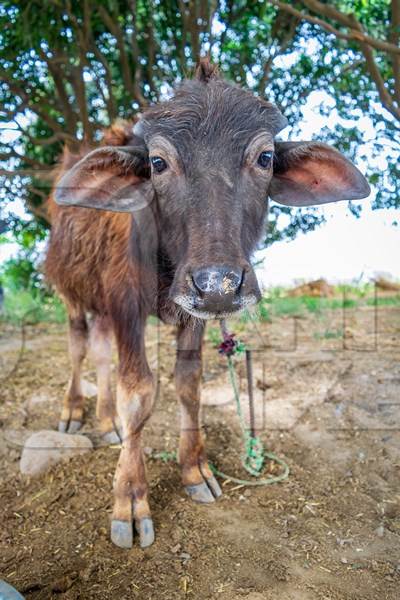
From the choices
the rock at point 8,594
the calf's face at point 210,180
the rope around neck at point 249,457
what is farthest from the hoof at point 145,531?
the calf's face at point 210,180

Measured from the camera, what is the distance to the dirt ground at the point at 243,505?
2516mm

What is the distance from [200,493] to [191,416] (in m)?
0.51

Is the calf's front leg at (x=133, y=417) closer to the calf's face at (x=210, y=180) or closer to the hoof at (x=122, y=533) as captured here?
the hoof at (x=122, y=533)

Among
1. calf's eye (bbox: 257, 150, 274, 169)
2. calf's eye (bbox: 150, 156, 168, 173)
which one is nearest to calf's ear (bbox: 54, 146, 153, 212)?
calf's eye (bbox: 150, 156, 168, 173)

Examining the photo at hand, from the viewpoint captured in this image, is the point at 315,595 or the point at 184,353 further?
the point at 184,353

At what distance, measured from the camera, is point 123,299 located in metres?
3.19

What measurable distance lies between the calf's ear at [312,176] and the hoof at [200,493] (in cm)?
185

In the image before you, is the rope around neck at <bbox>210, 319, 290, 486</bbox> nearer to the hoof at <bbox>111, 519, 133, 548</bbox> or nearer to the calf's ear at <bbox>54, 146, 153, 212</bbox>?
the hoof at <bbox>111, 519, 133, 548</bbox>

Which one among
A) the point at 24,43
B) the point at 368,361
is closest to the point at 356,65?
the point at 368,361

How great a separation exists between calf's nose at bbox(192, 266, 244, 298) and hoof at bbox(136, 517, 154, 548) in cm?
146

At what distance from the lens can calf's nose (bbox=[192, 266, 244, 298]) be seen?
2.17 meters

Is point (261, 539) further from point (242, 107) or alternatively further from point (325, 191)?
point (242, 107)

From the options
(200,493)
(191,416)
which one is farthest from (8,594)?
(191,416)

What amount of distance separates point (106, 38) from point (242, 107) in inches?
188
